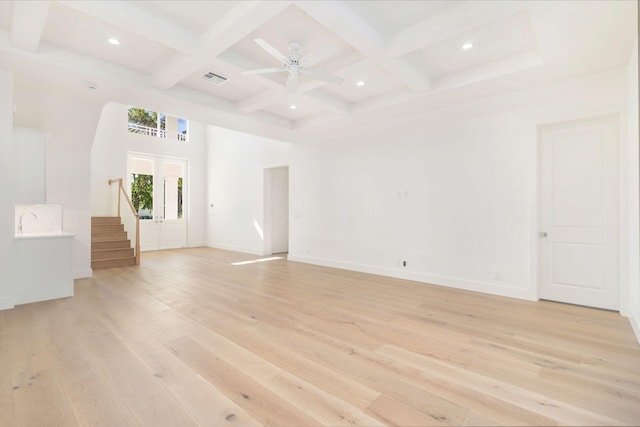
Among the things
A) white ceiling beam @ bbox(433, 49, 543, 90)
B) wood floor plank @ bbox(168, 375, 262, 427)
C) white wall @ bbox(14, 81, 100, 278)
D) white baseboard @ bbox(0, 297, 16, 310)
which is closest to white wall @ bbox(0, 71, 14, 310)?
white baseboard @ bbox(0, 297, 16, 310)

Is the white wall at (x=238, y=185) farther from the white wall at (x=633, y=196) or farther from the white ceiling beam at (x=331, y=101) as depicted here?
the white wall at (x=633, y=196)

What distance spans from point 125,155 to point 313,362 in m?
8.89

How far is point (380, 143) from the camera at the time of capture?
227 inches

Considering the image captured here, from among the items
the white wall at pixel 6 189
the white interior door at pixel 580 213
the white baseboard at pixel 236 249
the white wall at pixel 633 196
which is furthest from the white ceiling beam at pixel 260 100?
the white baseboard at pixel 236 249

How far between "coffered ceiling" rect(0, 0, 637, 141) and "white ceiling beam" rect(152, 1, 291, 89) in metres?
0.01

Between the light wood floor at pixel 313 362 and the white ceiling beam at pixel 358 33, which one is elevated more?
the white ceiling beam at pixel 358 33

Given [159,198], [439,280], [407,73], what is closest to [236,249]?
[159,198]

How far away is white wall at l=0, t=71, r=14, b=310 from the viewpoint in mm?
3594

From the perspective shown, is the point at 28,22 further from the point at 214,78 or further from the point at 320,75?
the point at 320,75

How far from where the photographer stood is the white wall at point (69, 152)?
186 inches

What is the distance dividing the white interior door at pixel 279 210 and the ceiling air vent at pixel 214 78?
421cm

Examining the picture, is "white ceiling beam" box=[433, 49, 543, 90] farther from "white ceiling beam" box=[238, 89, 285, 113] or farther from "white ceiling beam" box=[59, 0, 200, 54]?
"white ceiling beam" box=[59, 0, 200, 54]

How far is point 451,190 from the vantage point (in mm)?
4828

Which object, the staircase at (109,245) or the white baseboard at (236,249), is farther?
the white baseboard at (236,249)
